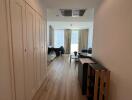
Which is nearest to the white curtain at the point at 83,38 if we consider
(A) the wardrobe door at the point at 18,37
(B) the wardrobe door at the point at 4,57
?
(A) the wardrobe door at the point at 18,37

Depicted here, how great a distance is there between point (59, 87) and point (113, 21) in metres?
2.18

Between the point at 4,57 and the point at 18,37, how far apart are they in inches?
17.4

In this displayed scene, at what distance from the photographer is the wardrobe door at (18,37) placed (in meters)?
1.41

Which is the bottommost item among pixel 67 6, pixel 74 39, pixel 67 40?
pixel 67 40

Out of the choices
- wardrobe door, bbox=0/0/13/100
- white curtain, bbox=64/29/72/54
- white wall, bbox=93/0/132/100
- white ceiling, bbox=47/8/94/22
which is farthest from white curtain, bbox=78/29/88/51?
wardrobe door, bbox=0/0/13/100

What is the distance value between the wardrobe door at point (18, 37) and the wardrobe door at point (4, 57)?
6.2 inches

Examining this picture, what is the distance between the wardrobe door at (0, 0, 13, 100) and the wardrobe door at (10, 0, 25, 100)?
6.2 inches

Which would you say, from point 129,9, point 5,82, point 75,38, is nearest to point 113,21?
point 129,9

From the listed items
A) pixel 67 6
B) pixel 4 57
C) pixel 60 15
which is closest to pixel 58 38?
pixel 60 15

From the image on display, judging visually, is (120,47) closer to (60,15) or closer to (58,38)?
(60,15)

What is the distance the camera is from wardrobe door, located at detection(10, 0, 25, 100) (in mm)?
1410

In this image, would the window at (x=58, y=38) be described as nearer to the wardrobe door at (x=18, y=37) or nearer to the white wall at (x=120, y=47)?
the white wall at (x=120, y=47)

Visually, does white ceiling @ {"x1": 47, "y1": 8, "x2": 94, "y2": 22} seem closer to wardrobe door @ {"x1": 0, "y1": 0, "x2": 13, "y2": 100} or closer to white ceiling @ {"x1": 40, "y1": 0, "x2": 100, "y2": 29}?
white ceiling @ {"x1": 40, "y1": 0, "x2": 100, "y2": 29}

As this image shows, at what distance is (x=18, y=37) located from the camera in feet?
5.03
